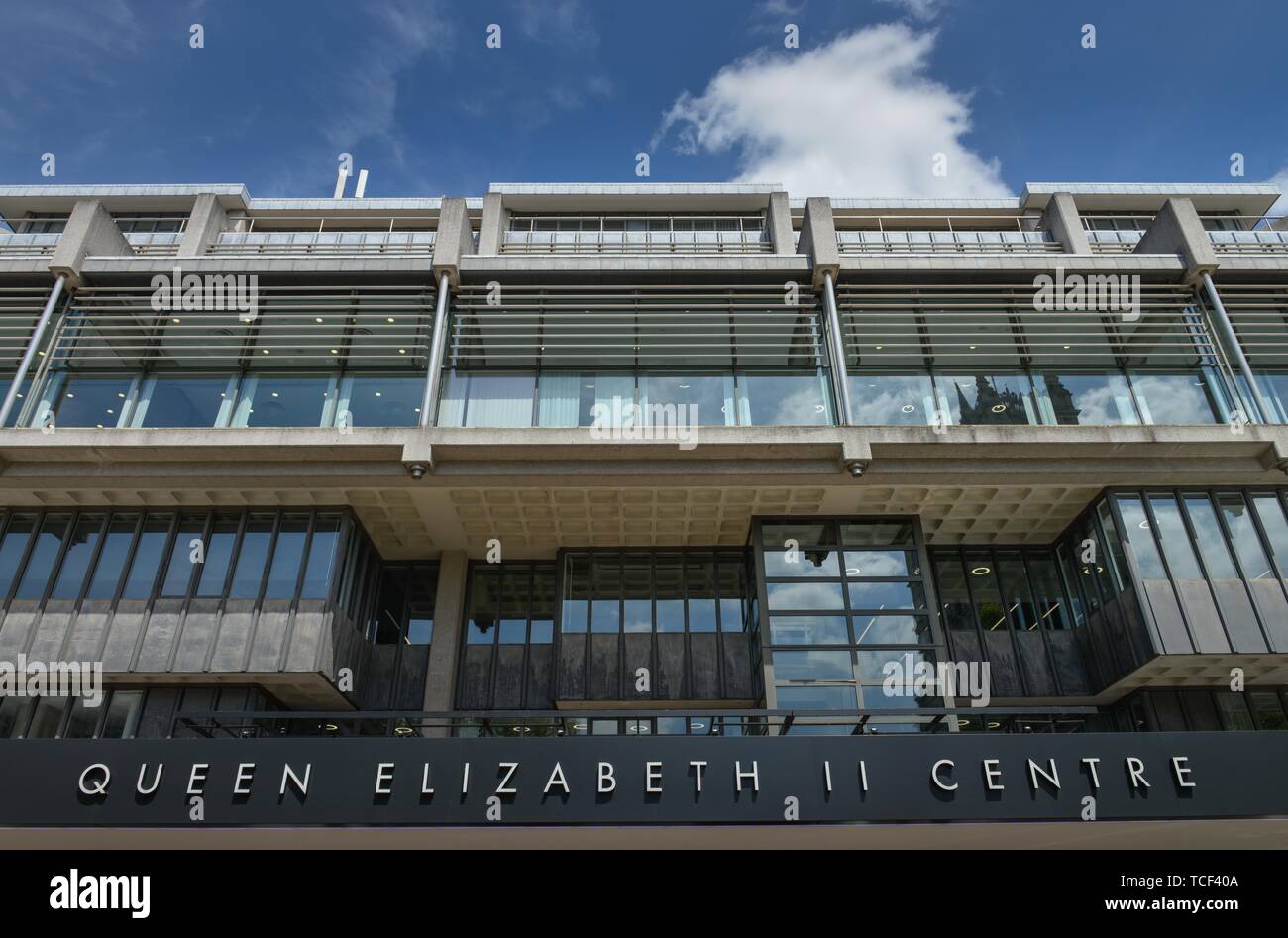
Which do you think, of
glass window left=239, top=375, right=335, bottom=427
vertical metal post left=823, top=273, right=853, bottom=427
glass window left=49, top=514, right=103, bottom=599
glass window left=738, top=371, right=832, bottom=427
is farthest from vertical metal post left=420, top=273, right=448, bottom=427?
vertical metal post left=823, top=273, right=853, bottom=427

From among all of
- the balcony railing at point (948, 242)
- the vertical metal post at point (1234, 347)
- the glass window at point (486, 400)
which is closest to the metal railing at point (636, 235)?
the balcony railing at point (948, 242)

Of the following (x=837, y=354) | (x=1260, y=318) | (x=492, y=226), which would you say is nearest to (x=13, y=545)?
(x=492, y=226)

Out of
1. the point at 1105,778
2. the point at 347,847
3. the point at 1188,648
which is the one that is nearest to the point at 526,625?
the point at 347,847

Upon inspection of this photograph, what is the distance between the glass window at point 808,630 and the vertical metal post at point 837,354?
14.3ft

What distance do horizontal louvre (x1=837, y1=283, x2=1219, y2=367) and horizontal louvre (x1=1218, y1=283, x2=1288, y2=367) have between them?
108 centimetres

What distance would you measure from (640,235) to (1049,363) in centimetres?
1293

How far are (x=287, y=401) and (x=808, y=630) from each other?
12.6 m

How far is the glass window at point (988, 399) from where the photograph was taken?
18.1m

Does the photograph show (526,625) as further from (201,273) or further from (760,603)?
(201,273)

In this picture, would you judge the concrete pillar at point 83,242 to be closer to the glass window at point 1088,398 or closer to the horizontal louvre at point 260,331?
the horizontal louvre at point 260,331

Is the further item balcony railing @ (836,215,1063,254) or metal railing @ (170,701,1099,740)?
balcony railing @ (836,215,1063,254)

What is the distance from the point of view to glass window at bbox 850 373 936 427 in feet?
59.3

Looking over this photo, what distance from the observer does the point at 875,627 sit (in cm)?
1800

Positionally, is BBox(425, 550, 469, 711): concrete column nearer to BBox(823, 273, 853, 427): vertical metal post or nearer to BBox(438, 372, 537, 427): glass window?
BBox(438, 372, 537, 427): glass window
